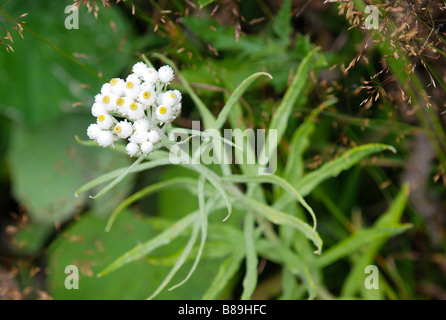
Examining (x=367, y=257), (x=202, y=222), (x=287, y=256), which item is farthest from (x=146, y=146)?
(x=367, y=257)

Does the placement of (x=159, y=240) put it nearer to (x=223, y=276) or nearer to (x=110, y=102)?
Answer: (x=223, y=276)

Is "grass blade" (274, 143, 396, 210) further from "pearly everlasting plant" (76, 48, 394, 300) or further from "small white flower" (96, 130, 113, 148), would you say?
"small white flower" (96, 130, 113, 148)

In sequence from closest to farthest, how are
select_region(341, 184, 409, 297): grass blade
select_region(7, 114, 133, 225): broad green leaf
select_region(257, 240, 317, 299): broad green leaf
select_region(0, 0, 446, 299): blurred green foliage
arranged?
select_region(257, 240, 317, 299): broad green leaf
select_region(341, 184, 409, 297): grass blade
select_region(0, 0, 446, 299): blurred green foliage
select_region(7, 114, 133, 225): broad green leaf

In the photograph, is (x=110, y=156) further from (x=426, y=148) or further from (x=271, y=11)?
(x=426, y=148)

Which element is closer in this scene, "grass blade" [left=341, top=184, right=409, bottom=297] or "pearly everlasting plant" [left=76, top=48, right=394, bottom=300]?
"pearly everlasting plant" [left=76, top=48, right=394, bottom=300]

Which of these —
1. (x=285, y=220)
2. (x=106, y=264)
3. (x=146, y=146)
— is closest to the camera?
(x=146, y=146)

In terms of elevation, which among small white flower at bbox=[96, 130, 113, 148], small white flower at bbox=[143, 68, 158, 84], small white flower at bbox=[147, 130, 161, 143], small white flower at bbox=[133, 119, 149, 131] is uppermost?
small white flower at bbox=[143, 68, 158, 84]

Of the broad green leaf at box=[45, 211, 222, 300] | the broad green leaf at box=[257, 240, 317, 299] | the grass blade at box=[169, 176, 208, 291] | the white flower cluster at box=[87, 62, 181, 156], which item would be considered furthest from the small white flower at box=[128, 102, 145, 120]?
the broad green leaf at box=[45, 211, 222, 300]

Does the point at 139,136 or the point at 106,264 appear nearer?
the point at 139,136
